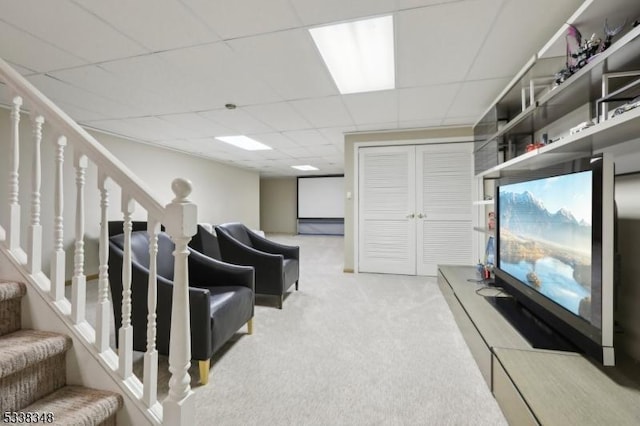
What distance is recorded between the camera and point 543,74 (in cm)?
192

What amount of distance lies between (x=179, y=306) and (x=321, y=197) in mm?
8949

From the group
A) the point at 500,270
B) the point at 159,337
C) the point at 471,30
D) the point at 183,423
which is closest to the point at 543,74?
the point at 471,30

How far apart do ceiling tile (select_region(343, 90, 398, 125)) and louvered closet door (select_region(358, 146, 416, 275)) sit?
0.71m

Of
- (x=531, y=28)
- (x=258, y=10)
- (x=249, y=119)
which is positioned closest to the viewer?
(x=258, y=10)

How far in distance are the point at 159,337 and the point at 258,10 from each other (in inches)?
82.1

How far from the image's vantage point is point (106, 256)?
109cm

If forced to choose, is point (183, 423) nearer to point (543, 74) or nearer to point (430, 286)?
point (543, 74)

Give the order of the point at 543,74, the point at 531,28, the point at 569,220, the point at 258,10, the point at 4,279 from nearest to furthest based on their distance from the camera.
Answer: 1. the point at 4,279
2. the point at 569,220
3. the point at 258,10
4. the point at 531,28
5. the point at 543,74

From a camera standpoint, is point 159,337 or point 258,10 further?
point 159,337

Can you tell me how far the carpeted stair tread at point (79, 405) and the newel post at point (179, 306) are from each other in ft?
0.61

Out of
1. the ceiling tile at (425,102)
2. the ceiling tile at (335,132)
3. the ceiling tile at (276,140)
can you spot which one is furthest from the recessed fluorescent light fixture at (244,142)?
the ceiling tile at (425,102)

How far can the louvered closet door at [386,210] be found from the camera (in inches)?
166

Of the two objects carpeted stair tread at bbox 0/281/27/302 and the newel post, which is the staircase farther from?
the newel post

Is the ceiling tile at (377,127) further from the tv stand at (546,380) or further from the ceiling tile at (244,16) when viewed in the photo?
the tv stand at (546,380)
